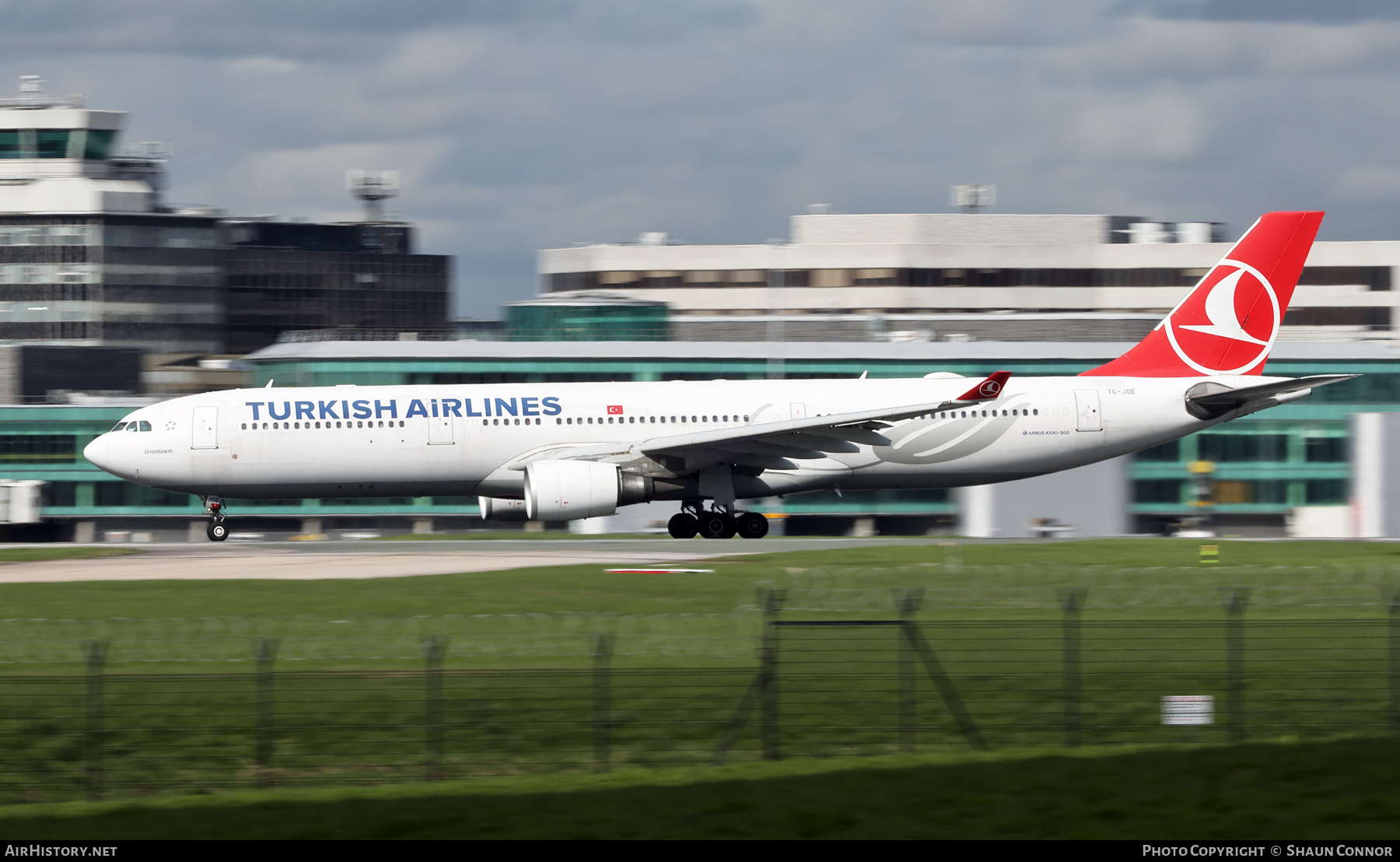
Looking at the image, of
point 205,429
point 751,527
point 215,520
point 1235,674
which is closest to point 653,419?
point 751,527

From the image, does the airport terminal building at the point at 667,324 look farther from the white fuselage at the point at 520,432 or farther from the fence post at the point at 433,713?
the fence post at the point at 433,713

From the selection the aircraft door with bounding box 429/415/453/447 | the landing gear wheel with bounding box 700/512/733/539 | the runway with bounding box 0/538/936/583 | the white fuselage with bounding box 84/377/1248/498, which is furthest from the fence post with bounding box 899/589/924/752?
the aircraft door with bounding box 429/415/453/447

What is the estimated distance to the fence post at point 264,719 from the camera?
643 inches

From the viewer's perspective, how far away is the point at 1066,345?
73.5 meters

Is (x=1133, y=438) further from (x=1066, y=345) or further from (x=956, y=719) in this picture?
(x=1066, y=345)

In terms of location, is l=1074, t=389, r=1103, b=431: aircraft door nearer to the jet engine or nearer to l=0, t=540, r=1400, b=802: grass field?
the jet engine

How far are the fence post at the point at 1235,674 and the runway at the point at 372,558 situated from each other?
1404 centimetres

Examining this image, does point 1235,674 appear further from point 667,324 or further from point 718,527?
point 667,324

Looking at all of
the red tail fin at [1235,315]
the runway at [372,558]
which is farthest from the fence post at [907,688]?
the red tail fin at [1235,315]

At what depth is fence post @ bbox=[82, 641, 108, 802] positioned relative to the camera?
627 inches

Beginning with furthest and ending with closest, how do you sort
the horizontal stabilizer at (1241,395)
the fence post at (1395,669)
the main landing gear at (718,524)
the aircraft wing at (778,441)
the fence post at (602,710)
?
the main landing gear at (718,524) → the horizontal stabilizer at (1241,395) → the aircraft wing at (778,441) → the fence post at (602,710) → the fence post at (1395,669)

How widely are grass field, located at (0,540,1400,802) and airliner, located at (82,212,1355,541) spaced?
14262mm

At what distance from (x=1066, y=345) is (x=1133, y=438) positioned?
3181 centimetres

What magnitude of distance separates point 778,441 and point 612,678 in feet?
68.7
